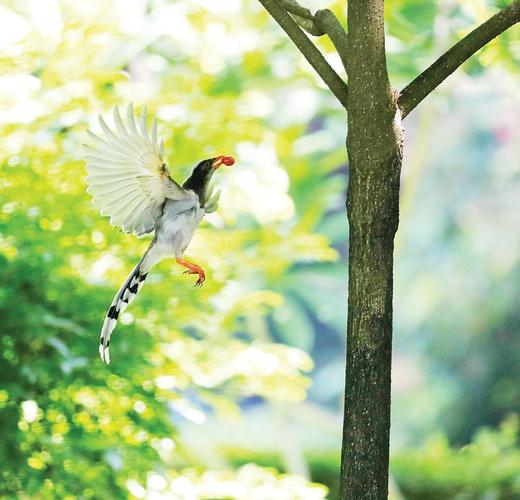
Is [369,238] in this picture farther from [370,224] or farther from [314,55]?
[314,55]

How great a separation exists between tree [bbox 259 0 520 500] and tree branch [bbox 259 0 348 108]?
25 mm

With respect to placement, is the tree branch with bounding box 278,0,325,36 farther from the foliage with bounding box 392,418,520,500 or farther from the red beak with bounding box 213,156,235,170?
the foliage with bounding box 392,418,520,500

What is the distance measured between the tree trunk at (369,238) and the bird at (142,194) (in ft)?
0.44

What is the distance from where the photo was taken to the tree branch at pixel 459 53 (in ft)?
2.60

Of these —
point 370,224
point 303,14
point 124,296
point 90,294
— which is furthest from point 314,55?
point 90,294

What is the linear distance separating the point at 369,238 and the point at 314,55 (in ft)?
0.59

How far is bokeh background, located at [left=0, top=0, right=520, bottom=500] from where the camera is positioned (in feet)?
4.87

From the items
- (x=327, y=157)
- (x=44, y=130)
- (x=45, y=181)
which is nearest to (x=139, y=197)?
(x=45, y=181)

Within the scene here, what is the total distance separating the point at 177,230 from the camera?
0.76m

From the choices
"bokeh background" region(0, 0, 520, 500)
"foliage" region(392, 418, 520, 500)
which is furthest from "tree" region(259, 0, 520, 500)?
"foliage" region(392, 418, 520, 500)

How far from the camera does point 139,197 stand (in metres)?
0.78

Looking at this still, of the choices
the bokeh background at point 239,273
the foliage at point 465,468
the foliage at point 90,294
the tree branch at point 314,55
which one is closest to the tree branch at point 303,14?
the tree branch at point 314,55

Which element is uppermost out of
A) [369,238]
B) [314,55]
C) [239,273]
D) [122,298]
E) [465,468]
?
[465,468]

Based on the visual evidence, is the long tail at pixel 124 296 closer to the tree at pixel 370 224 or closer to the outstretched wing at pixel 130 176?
the outstretched wing at pixel 130 176
